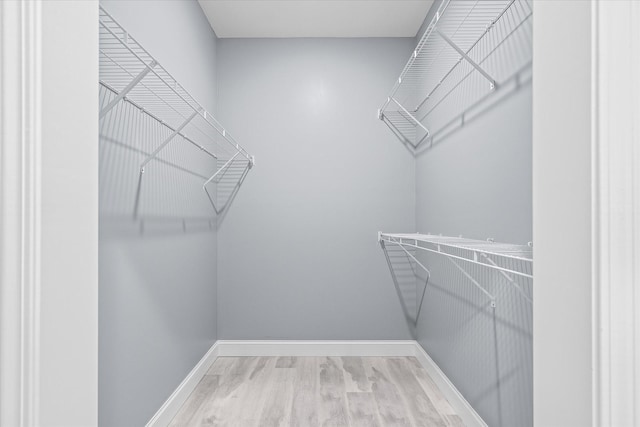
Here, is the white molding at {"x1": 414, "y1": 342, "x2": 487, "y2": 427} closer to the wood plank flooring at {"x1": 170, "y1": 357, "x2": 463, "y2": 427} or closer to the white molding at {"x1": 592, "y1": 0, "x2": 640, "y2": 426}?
the wood plank flooring at {"x1": 170, "y1": 357, "x2": 463, "y2": 427}

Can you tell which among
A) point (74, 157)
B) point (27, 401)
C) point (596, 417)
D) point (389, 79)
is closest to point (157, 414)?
point (27, 401)

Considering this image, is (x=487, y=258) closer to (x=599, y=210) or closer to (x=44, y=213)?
(x=599, y=210)

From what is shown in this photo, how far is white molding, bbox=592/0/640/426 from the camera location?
1.57 ft

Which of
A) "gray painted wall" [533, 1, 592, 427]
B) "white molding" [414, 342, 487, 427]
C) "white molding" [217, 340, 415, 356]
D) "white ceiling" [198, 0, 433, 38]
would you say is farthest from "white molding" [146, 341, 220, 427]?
"white ceiling" [198, 0, 433, 38]

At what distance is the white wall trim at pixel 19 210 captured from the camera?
0.49 m

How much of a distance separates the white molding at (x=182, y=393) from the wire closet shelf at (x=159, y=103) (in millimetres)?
961

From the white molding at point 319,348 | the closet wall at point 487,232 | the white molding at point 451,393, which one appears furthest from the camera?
the white molding at point 319,348

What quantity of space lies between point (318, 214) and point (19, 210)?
7.84 feet

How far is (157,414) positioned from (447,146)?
1909 mm

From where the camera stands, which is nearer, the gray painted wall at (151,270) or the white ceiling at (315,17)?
the gray painted wall at (151,270)

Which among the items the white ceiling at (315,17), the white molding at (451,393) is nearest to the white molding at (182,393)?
the white molding at (451,393)

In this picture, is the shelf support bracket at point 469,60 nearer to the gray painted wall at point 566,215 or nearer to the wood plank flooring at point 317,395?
the gray painted wall at point 566,215

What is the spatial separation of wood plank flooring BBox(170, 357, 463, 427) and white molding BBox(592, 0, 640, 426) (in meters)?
1.60

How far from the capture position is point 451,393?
6.81 feet
